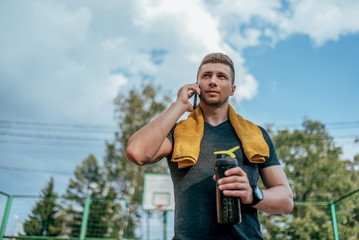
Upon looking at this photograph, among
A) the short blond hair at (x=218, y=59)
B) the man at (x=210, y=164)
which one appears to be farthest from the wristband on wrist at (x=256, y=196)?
the short blond hair at (x=218, y=59)

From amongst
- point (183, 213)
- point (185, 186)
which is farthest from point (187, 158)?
point (183, 213)

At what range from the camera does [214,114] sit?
1731 mm

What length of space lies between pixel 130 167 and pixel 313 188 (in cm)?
1356

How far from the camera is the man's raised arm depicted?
1388 mm

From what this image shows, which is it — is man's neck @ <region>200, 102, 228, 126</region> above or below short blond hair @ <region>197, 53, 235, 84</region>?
below

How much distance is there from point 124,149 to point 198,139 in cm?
1982

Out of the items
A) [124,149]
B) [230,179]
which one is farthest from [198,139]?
[124,149]

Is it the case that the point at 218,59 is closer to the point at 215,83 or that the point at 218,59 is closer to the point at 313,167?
the point at 215,83

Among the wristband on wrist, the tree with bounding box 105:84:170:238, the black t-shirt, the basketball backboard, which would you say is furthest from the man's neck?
the tree with bounding box 105:84:170:238

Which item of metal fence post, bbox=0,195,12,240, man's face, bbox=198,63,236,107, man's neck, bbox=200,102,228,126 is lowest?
metal fence post, bbox=0,195,12,240

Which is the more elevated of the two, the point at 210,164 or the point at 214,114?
the point at 214,114

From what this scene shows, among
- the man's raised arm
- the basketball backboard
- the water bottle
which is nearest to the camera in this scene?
the water bottle

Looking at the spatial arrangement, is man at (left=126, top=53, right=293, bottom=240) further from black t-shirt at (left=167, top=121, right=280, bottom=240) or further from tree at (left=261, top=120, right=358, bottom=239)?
tree at (left=261, top=120, right=358, bottom=239)

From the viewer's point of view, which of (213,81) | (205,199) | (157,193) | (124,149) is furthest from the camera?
(124,149)
